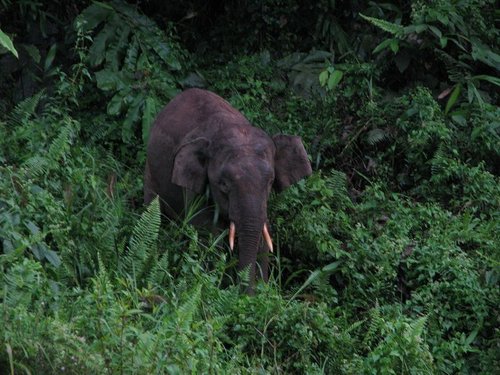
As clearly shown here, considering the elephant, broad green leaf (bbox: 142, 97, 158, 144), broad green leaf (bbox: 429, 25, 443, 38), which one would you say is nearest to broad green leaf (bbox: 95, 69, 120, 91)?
broad green leaf (bbox: 142, 97, 158, 144)

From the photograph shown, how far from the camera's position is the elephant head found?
865 cm

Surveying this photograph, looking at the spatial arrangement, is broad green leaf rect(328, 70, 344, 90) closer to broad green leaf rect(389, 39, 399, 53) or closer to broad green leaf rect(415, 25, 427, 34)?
broad green leaf rect(389, 39, 399, 53)

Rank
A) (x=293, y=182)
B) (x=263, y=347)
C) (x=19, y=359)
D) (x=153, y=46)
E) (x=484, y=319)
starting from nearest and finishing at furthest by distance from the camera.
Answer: (x=19, y=359)
(x=263, y=347)
(x=484, y=319)
(x=293, y=182)
(x=153, y=46)

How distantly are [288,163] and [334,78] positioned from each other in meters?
1.95

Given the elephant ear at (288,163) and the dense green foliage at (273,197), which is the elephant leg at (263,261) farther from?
the elephant ear at (288,163)

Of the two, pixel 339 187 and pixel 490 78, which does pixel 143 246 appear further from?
pixel 490 78

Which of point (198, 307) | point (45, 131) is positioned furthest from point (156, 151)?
point (198, 307)

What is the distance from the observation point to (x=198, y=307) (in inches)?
302

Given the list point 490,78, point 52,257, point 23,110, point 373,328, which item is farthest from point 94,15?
point 373,328

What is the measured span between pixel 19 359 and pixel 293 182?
390 centimetres

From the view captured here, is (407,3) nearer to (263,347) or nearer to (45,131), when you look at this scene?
(45,131)

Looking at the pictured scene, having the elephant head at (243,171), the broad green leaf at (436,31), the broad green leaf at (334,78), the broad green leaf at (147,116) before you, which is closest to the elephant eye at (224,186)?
the elephant head at (243,171)

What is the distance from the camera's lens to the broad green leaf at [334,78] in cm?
1093

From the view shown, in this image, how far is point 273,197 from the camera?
9555mm
